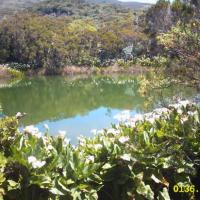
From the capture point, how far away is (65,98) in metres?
40.8

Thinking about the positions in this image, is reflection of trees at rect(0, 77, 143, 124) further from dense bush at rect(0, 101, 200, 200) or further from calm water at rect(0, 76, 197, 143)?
dense bush at rect(0, 101, 200, 200)

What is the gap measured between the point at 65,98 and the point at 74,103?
3888 millimetres

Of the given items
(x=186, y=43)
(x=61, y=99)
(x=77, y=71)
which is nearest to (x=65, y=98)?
(x=61, y=99)

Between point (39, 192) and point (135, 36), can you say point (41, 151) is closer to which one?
point (39, 192)

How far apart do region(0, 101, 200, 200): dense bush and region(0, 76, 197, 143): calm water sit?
9.51 metres

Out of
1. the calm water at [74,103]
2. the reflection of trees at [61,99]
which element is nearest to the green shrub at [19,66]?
the calm water at [74,103]

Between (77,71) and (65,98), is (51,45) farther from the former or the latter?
(65,98)

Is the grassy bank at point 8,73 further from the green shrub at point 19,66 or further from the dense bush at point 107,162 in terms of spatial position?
the dense bush at point 107,162

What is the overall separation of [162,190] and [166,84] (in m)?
9.95

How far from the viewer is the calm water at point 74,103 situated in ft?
79.4

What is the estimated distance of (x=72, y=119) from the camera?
27.8m

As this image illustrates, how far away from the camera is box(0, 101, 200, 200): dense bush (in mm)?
5176

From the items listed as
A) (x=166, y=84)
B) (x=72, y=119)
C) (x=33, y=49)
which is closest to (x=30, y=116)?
(x=72, y=119)
